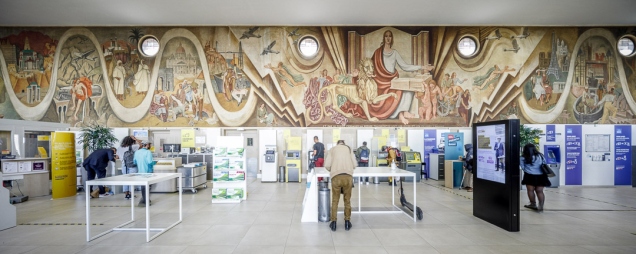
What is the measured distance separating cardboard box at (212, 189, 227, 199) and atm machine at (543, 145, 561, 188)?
33.1 feet

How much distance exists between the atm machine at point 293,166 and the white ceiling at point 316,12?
5.05 m

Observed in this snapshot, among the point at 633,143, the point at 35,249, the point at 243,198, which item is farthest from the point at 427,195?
the point at 633,143

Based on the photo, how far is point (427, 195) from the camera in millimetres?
8484

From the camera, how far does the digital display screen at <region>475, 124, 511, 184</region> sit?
16.9 ft

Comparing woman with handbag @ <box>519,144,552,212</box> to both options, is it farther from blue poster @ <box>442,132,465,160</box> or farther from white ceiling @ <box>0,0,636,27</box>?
white ceiling @ <box>0,0,636,27</box>

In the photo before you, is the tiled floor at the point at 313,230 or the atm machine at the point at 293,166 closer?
the tiled floor at the point at 313,230

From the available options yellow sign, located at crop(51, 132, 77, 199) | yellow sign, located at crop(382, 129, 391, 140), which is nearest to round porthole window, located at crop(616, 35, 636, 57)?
yellow sign, located at crop(382, 129, 391, 140)

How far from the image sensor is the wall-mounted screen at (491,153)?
5.14 metres

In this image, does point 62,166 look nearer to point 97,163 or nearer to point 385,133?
point 97,163

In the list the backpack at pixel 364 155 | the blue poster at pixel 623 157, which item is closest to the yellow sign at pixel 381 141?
the backpack at pixel 364 155

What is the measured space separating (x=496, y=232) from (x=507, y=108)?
8689 mm

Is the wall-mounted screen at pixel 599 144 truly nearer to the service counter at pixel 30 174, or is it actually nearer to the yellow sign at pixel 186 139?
the yellow sign at pixel 186 139

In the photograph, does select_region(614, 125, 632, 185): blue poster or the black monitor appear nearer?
select_region(614, 125, 632, 185): blue poster

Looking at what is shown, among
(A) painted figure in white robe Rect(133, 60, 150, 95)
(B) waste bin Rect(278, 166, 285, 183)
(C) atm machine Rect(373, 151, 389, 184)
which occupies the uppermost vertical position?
(A) painted figure in white robe Rect(133, 60, 150, 95)
